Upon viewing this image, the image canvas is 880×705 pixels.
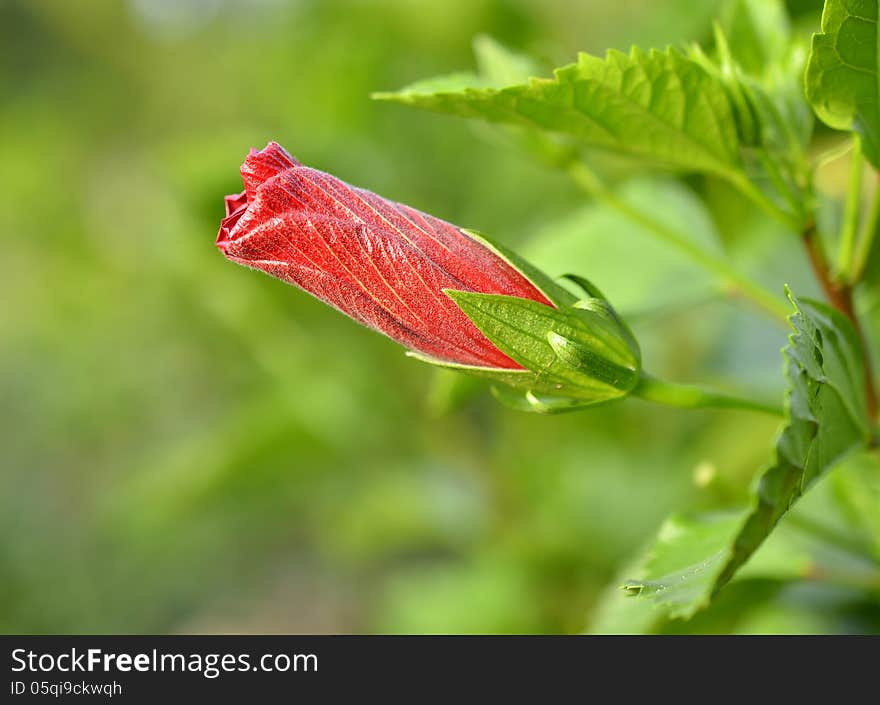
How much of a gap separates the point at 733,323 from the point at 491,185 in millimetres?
498

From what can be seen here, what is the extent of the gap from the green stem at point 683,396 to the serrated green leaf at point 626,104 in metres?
0.15

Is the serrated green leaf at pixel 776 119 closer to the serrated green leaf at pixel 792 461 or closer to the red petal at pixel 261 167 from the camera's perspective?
the serrated green leaf at pixel 792 461

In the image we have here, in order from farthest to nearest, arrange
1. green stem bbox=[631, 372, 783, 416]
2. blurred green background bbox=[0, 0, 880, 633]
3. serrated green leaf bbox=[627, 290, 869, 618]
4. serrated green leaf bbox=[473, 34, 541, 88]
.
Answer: blurred green background bbox=[0, 0, 880, 633] → serrated green leaf bbox=[473, 34, 541, 88] → green stem bbox=[631, 372, 783, 416] → serrated green leaf bbox=[627, 290, 869, 618]

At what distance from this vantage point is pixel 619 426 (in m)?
1.29

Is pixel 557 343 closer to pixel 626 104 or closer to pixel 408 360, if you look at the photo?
pixel 626 104

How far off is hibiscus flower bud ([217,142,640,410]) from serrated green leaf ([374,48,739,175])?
0.35ft

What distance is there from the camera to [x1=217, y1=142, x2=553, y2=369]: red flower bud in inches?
17.0

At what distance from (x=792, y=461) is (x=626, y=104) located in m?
0.25

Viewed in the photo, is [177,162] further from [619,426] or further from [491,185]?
[619,426]

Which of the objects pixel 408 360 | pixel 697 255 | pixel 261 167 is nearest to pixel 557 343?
pixel 261 167

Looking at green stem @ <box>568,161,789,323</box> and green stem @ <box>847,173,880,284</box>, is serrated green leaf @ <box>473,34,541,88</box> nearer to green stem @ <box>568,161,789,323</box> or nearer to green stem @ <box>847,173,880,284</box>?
green stem @ <box>568,161,789,323</box>

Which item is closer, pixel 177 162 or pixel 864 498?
pixel 864 498

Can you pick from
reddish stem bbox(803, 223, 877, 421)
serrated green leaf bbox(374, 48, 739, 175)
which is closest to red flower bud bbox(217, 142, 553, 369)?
serrated green leaf bbox(374, 48, 739, 175)
